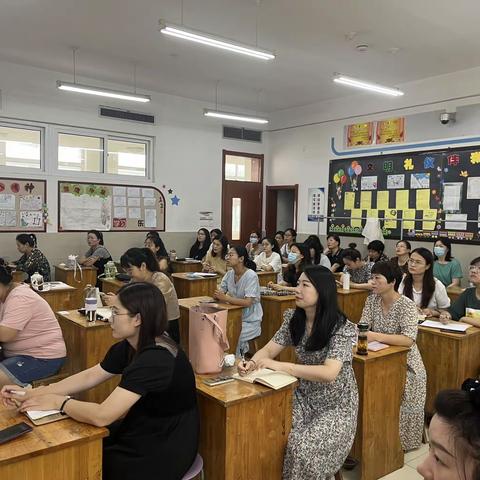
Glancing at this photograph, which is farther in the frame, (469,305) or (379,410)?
(469,305)

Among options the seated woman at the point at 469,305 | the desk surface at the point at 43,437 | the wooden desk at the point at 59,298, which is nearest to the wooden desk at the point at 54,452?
the desk surface at the point at 43,437

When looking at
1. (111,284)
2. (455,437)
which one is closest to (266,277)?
(111,284)

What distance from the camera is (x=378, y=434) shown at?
2.66 m

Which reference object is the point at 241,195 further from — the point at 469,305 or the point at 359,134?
the point at 469,305

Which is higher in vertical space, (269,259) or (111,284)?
(269,259)

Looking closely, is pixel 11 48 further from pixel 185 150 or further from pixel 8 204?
pixel 185 150

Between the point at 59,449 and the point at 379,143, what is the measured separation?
704 cm

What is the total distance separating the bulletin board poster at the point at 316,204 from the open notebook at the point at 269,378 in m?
6.48

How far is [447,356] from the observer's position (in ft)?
10.6

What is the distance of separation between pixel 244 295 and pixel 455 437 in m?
3.32

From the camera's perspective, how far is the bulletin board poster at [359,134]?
7.74 m

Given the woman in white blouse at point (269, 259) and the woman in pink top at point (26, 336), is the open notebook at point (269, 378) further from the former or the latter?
the woman in white blouse at point (269, 259)

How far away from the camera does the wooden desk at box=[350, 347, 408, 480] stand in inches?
101

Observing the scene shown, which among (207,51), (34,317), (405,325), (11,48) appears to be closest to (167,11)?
(207,51)
